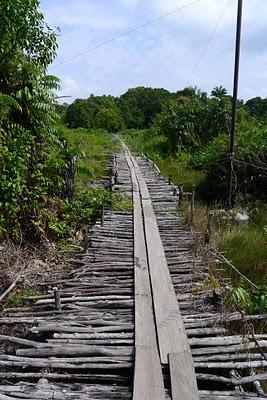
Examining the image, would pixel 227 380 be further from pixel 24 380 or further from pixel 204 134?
pixel 204 134

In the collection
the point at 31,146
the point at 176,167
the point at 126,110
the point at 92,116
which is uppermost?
the point at 126,110

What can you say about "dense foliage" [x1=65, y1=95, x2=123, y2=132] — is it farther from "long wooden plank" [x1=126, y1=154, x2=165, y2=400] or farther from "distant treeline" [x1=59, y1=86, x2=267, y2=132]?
"long wooden plank" [x1=126, y1=154, x2=165, y2=400]

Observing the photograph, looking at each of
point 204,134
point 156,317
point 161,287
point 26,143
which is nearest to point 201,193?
point 26,143

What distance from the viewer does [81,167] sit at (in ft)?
28.8

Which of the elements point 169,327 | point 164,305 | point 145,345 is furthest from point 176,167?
point 145,345

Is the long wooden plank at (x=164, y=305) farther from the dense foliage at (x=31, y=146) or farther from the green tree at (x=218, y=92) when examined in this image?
the green tree at (x=218, y=92)

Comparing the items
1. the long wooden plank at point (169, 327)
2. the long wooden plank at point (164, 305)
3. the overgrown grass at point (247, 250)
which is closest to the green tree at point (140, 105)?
the overgrown grass at point (247, 250)

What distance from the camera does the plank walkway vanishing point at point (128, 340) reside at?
306 centimetres

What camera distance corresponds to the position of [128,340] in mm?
3711

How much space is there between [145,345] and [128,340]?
190 mm

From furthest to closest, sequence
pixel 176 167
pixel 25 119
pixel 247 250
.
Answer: pixel 176 167 → pixel 25 119 → pixel 247 250

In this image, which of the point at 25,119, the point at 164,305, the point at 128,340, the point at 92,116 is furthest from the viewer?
the point at 92,116

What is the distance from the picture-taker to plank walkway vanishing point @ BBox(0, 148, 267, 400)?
121 inches

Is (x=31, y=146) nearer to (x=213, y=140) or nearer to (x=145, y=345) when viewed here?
(x=145, y=345)
